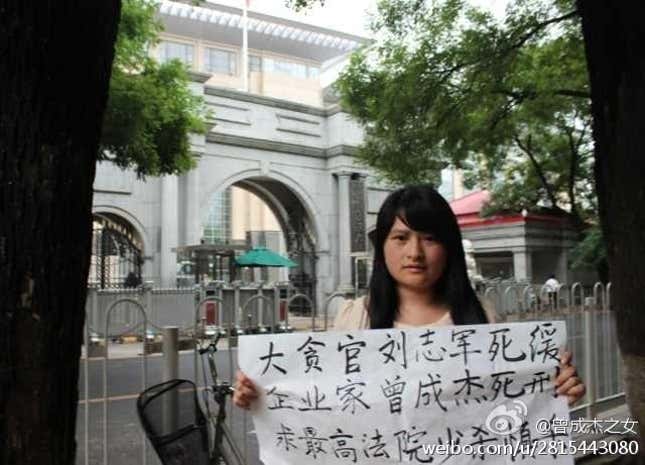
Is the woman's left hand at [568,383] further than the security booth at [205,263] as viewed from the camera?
No

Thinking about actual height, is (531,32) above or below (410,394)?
above

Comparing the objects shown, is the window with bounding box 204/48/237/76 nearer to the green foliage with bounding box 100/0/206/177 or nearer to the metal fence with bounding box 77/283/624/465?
the green foliage with bounding box 100/0/206/177

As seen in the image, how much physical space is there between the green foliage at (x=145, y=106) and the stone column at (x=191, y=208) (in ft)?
20.0

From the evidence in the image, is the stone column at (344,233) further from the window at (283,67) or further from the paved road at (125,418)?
the window at (283,67)

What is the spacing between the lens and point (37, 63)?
1856 mm

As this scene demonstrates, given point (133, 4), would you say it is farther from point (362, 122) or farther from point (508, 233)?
point (508, 233)

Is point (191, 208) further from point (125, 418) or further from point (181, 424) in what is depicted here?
point (181, 424)

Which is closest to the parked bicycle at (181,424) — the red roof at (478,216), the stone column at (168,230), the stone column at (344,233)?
the stone column at (168,230)

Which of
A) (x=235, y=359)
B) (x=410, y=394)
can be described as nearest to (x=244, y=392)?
(x=410, y=394)

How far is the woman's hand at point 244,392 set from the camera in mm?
1940

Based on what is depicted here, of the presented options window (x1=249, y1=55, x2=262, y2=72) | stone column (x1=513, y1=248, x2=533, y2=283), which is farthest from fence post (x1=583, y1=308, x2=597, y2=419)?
window (x1=249, y1=55, x2=262, y2=72)

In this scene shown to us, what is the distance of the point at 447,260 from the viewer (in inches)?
83.1

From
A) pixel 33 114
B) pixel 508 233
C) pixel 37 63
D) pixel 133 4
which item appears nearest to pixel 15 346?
pixel 33 114

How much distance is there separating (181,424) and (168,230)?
55.2 ft
